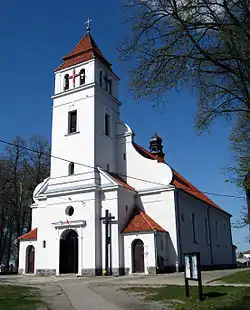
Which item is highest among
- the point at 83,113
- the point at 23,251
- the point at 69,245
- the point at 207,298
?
the point at 83,113

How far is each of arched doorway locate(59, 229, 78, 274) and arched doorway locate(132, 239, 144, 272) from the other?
165 inches

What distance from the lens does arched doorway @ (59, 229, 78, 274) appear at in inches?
1020

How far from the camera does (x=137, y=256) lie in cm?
2480

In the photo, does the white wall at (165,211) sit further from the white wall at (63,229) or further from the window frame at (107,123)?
the window frame at (107,123)

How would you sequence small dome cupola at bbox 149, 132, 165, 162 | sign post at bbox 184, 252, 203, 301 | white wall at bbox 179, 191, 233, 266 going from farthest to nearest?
small dome cupola at bbox 149, 132, 165, 162
white wall at bbox 179, 191, 233, 266
sign post at bbox 184, 252, 203, 301

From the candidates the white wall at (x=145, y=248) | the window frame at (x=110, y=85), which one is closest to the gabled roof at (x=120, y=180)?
the white wall at (x=145, y=248)

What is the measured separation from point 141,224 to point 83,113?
31.5 feet

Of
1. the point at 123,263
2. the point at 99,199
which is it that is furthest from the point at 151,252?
the point at 99,199

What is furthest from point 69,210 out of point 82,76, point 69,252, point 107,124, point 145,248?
point 82,76

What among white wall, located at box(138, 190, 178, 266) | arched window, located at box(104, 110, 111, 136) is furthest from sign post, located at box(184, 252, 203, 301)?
arched window, located at box(104, 110, 111, 136)

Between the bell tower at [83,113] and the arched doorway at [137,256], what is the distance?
6.19 meters

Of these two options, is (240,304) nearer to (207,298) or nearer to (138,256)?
(207,298)

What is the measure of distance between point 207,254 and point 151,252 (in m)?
10.4

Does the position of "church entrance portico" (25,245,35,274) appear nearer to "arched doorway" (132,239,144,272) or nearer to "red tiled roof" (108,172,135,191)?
"red tiled roof" (108,172,135,191)
